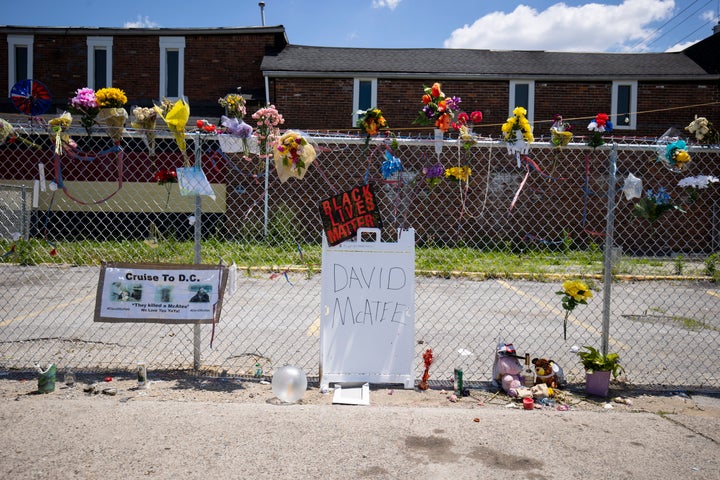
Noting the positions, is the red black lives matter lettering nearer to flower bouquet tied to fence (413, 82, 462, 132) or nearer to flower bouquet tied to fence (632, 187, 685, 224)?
flower bouquet tied to fence (413, 82, 462, 132)

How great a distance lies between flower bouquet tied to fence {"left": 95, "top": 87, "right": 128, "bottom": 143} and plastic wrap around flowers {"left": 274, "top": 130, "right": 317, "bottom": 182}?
1369 mm

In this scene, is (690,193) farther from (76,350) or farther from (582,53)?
(582,53)

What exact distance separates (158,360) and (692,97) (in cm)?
1992

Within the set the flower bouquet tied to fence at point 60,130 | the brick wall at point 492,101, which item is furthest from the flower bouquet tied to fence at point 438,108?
the brick wall at point 492,101

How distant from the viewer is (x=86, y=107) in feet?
15.5

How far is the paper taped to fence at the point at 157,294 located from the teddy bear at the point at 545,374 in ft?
8.91

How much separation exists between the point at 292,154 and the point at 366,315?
1.50 metres

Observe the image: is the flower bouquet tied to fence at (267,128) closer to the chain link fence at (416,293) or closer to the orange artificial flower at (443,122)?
the chain link fence at (416,293)

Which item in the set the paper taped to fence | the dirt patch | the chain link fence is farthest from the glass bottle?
the paper taped to fence

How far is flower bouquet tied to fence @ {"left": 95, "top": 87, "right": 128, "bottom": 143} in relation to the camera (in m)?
4.76

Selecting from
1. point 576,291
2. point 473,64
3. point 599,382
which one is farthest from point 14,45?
point 599,382

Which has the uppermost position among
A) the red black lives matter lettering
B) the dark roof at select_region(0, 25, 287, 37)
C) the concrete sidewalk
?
the dark roof at select_region(0, 25, 287, 37)

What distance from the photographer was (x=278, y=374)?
14.5 ft

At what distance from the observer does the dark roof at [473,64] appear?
1878cm
